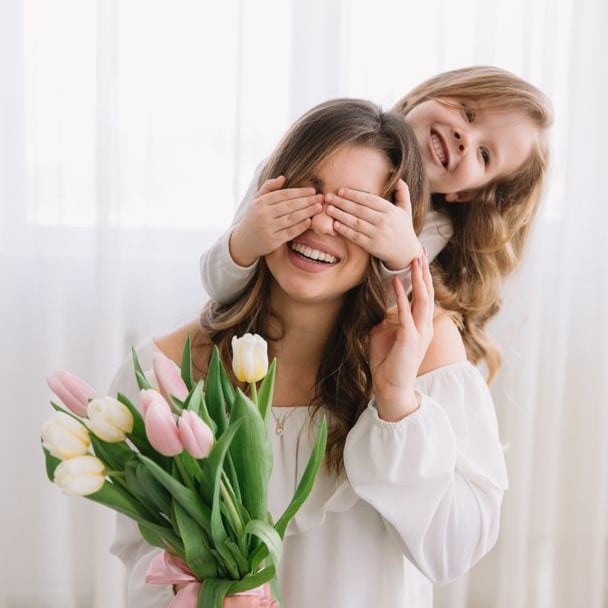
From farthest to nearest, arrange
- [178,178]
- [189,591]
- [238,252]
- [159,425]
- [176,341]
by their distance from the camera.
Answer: [178,178]
[176,341]
[238,252]
[189,591]
[159,425]

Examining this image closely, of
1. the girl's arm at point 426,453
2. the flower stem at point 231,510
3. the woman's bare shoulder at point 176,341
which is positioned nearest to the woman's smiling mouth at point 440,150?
the girl's arm at point 426,453

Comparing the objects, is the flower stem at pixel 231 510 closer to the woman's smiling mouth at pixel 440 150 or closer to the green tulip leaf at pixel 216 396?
the green tulip leaf at pixel 216 396

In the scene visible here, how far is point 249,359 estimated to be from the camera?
878mm

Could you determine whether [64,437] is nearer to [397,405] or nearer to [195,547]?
[195,547]

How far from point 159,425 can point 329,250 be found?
408 mm

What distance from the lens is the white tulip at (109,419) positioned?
0.81 metres

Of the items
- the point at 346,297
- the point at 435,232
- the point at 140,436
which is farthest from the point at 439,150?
the point at 140,436

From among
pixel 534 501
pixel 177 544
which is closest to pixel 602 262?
pixel 534 501

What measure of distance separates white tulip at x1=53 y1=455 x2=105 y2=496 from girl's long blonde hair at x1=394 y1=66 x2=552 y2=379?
75 cm

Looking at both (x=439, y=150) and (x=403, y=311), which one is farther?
(x=439, y=150)

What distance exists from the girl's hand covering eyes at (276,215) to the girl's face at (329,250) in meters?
0.03

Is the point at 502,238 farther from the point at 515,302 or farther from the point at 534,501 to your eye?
the point at 534,501

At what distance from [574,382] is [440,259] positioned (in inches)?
37.8

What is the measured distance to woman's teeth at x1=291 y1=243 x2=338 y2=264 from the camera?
1.12 m
